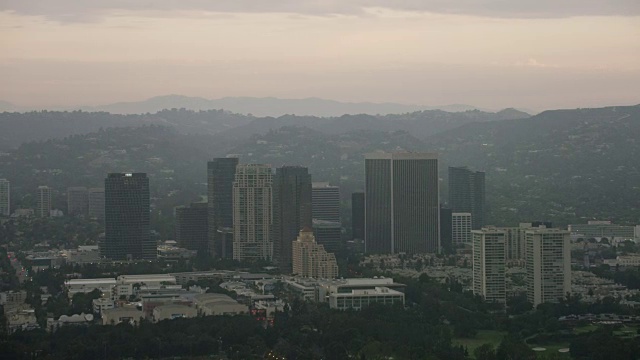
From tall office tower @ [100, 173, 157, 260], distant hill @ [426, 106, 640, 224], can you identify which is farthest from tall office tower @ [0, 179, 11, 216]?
distant hill @ [426, 106, 640, 224]

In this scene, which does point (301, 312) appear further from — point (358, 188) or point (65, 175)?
point (65, 175)

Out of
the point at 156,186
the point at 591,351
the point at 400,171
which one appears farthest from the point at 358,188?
the point at 591,351

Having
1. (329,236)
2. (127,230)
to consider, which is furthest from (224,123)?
(329,236)

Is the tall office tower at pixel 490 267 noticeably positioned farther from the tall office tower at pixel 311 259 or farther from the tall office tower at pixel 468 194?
the tall office tower at pixel 468 194

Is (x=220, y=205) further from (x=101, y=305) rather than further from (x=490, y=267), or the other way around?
(x=490, y=267)

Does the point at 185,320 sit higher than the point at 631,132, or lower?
lower

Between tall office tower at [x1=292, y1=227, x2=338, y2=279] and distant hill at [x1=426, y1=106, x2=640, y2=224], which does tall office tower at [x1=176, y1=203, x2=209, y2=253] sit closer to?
tall office tower at [x1=292, y1=227, x2=338, y2=279]
